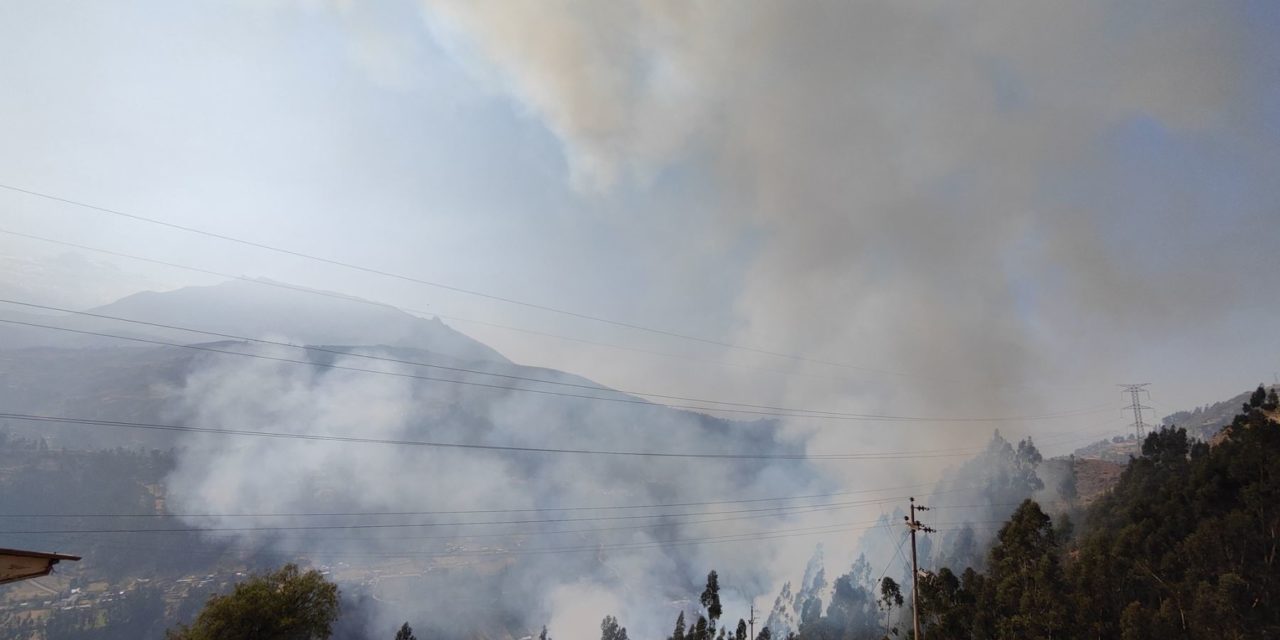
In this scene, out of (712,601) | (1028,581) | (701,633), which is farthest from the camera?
(712,601)

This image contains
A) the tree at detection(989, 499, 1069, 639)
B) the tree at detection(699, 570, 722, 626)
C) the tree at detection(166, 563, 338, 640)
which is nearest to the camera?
the tree at detection(166, 563, 338, 640)

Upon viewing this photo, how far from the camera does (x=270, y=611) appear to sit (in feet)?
139

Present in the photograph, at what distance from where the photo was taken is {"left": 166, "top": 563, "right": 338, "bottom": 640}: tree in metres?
41.3

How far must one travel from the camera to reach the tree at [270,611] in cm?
4128

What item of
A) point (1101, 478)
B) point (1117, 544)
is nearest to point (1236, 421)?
point (1117, 544)

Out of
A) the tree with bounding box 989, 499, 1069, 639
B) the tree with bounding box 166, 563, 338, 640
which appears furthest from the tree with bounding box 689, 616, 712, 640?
the tree with bounding box 166, 563, 338, 640

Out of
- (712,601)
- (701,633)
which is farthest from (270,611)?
(712,601)

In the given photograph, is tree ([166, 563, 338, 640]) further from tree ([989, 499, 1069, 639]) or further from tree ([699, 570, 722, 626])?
tree ([699, 570, 722, 626])

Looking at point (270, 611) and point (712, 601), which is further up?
point (270, 611)

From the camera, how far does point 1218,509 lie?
3034 inches

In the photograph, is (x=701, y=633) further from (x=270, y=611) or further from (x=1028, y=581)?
(x=270, y=611)

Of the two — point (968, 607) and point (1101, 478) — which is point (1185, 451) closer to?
point (968, 607)

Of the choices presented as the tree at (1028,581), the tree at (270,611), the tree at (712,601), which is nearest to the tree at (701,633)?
the tree at (712,601)

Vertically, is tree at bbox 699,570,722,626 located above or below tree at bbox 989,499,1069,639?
below
